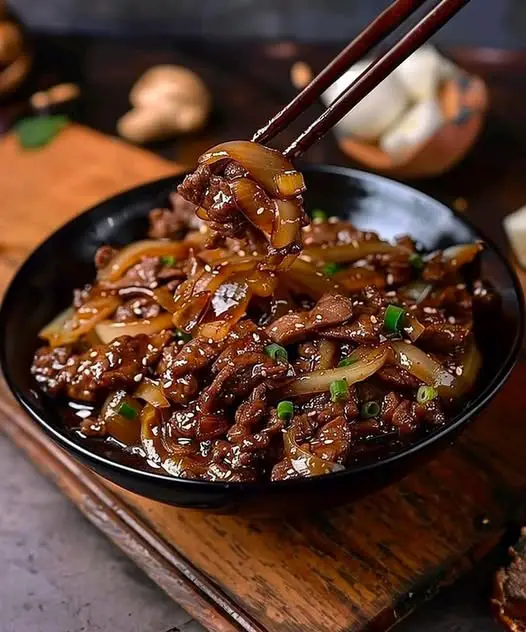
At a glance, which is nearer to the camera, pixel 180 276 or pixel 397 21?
pixel 397 21

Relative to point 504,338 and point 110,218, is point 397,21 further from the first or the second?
point 110,218

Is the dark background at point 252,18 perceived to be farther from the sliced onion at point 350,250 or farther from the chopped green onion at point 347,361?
the chopped green onion at point 347,361

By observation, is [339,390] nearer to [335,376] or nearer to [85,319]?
[335,376]

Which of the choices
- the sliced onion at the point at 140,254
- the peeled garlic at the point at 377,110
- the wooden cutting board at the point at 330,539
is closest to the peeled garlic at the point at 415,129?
the peeled garlic at the point at 377,110

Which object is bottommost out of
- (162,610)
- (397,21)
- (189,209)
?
(162,610)

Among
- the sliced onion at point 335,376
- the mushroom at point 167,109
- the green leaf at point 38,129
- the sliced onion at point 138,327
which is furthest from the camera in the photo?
the mushroom at point 167,109

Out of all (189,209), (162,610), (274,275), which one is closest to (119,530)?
(162,610)
